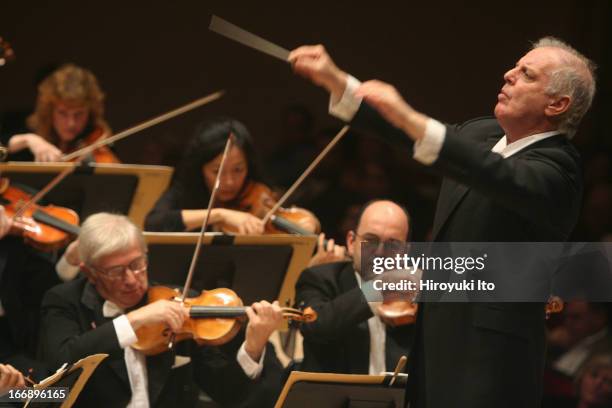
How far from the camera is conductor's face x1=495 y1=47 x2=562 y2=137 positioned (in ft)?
6.25

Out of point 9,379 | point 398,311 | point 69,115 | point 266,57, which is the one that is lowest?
point 9,379

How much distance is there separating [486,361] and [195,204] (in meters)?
1.70

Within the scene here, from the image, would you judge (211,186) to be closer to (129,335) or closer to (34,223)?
(34,223)

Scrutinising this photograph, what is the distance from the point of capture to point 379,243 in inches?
110

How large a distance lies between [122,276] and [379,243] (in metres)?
0.65

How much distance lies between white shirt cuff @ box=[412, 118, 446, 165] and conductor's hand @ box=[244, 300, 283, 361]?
94 centimetres

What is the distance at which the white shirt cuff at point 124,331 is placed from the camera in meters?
2.50

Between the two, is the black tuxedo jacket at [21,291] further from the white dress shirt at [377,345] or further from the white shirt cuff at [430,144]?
the white shirt cuff at [430,144]

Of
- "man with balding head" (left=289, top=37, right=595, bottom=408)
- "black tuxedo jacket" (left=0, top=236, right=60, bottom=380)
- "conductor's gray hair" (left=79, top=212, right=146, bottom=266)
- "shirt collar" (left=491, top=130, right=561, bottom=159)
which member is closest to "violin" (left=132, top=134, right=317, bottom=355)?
"conductor's gray hair" (left=79, top=212, right=146, bottom=266)

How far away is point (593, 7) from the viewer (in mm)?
5238

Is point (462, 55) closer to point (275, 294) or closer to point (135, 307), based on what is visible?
point (275, 294)

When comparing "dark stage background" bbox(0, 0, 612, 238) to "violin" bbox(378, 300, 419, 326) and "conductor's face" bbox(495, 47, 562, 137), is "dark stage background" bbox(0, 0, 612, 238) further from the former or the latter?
"conductor's face" bbox(495, 47, 562, 137)

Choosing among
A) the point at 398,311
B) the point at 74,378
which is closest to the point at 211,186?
the point at 398,311

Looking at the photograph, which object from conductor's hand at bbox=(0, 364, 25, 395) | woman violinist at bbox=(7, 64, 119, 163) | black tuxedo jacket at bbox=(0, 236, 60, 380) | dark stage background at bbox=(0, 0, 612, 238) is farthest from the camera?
dark stage background at bbox=(0, 0, 612, 238)
